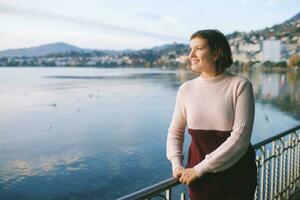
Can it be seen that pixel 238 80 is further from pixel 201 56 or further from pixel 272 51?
pixel 272 51

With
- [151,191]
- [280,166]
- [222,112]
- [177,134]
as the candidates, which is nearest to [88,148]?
[280,166]

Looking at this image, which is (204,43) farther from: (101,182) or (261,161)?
(101,182)

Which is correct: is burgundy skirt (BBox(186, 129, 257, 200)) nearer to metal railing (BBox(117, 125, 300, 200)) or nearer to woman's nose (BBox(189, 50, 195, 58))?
woman's nose (BBox(189, 50, 195, 58))

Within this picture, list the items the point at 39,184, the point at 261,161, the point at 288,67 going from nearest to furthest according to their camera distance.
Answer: the point at 261,161, the point at 39,184, the point at 288,67

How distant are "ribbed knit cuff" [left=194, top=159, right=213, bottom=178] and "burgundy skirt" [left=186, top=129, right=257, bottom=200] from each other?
5cm

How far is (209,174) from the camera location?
1.68m

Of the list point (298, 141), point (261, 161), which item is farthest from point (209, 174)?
point (298, 141)

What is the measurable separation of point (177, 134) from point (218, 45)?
51 centimetres

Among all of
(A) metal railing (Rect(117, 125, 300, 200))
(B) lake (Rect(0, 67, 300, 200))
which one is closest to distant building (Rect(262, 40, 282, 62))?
(B) lake (Rect(0, 67, 300, 200))

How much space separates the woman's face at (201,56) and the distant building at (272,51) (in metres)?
144

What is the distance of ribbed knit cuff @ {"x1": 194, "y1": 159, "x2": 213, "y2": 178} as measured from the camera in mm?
1610

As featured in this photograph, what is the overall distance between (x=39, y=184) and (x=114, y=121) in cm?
1762

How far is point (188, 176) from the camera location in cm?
168

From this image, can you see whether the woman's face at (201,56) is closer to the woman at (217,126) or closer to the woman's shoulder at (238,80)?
the woman at (217,126)
